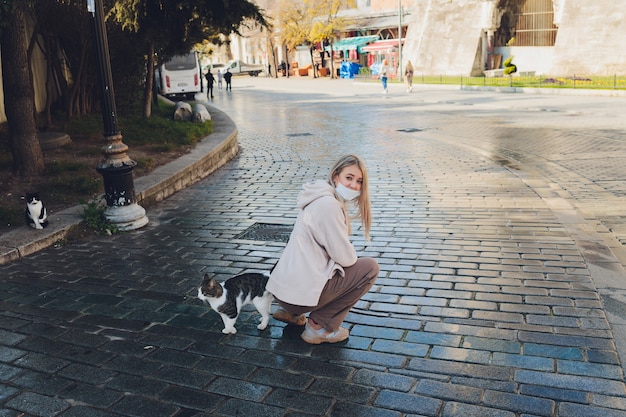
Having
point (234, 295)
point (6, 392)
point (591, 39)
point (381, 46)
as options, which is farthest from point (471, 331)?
point (381, 46)

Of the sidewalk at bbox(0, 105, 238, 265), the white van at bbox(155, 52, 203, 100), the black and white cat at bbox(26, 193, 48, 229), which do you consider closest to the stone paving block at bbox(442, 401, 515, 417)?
the sidewalk at bbox(0, 105, 238, 265)

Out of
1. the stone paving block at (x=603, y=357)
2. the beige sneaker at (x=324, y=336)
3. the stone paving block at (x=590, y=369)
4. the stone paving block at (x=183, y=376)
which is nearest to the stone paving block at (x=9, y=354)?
the stone paving block at (x=183, y=376)

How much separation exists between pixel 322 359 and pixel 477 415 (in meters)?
1.11

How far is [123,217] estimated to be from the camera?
24.0 feet

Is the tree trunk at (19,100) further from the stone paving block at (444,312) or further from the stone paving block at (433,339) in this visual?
the stone paving block at (433,339)

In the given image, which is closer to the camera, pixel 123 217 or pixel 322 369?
pixel 322 369

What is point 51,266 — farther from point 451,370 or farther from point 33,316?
point 451,370

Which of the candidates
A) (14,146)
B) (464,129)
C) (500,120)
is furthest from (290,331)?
(500,120)

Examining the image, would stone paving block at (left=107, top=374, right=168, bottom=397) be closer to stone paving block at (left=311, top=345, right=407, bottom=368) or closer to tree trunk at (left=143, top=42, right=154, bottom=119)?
stone paving block at (left=311, top=345, right=407, bottom=368)

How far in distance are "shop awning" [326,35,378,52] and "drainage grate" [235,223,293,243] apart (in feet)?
164

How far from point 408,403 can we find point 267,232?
3.90m

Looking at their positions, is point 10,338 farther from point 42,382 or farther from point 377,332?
point 377,332

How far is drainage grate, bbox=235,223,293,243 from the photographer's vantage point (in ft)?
22.4

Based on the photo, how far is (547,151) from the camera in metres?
11.9
